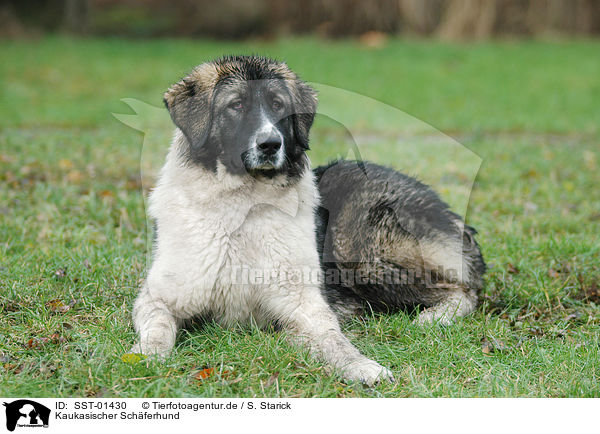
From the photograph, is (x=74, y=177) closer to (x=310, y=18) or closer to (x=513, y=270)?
(x=513, y=270)

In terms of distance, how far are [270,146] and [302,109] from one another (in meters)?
0.54

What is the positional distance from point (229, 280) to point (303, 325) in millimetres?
510

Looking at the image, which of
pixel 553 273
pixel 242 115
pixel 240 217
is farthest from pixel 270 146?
pixel 553 273

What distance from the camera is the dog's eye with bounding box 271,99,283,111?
3.78 m

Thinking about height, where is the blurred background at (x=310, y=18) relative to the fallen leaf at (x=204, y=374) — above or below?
above

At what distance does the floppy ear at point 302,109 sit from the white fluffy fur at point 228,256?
12.3 inches

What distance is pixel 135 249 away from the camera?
16.7ft

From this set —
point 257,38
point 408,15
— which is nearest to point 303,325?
point 257,38

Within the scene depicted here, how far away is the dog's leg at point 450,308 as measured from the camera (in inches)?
163

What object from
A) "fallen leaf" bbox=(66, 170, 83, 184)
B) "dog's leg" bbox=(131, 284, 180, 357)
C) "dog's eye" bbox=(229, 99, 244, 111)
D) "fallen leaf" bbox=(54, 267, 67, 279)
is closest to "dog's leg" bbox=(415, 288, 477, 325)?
"dog's leg" bbox=(131, 284, 180, 357)

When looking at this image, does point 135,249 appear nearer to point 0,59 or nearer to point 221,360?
point 221,360

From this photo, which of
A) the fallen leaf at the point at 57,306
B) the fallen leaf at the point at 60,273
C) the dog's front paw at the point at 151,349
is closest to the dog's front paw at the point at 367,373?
the dog's front paw at the point at 151,349

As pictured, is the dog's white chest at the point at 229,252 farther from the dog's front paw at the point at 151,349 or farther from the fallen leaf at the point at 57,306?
the fallen leaf at the point at 57,306
